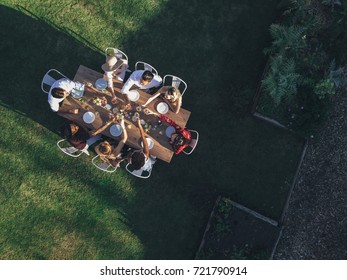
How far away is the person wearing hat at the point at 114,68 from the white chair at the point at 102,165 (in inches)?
83.1

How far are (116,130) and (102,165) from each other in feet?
4.36

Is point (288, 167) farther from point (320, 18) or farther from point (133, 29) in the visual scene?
point (133, 29)

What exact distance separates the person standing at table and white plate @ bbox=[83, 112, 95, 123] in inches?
44.8

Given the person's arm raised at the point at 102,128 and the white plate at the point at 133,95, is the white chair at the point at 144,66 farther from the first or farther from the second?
the person's arm raised at the point at 102,128

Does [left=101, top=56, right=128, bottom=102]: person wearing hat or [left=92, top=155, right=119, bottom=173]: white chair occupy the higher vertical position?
[left=101, top=56, right=128, bottom=102]: person wearing hat

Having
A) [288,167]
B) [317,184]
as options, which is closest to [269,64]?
[288,167]

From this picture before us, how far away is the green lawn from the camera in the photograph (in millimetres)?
11508

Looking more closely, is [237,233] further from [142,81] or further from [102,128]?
[142,81]

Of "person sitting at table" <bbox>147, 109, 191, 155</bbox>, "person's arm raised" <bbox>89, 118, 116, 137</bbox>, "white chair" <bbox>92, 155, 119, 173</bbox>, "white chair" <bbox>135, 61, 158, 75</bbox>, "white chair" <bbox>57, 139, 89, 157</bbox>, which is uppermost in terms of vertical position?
"white chair" <bbox>135, 61, 158, 75</bbox>

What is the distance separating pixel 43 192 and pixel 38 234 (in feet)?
4.30

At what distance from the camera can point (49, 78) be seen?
11.5 m

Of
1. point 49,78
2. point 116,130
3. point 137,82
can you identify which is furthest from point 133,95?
point 49,78

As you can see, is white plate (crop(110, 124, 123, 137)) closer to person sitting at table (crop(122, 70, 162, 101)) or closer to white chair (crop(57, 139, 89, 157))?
person sitting at table (crop(122, 70, 162, 101))

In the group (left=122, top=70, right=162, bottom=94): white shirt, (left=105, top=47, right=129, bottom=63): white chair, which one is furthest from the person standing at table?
(left=105, top=47, right=129, bottom=63): white chair
